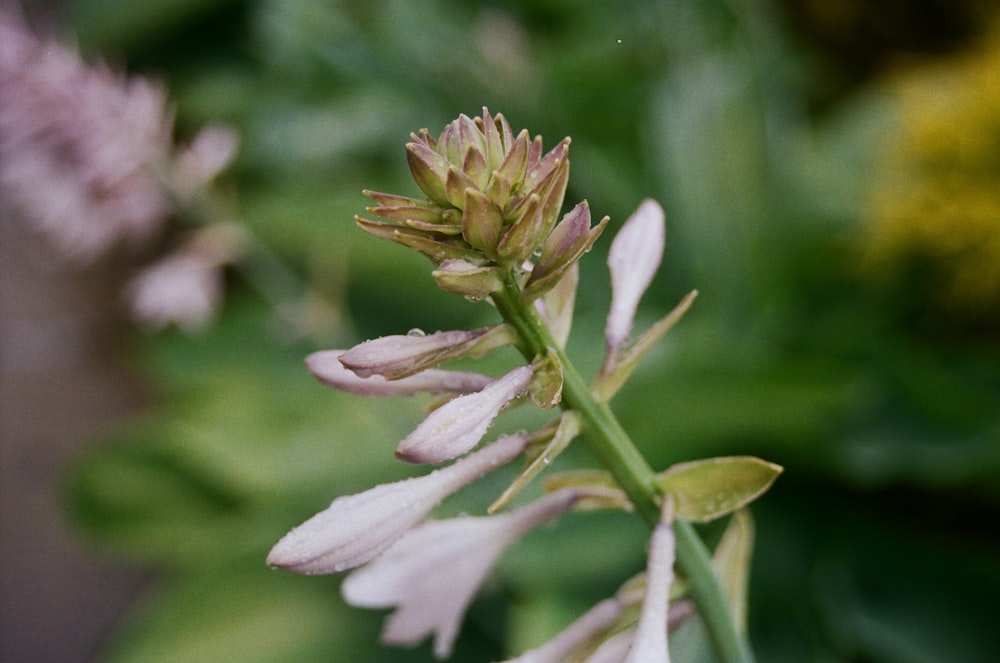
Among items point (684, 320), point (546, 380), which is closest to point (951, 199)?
point (684, 320)

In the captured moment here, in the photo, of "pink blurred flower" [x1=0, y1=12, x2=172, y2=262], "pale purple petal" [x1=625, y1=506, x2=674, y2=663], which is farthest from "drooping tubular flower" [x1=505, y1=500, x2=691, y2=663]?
"pink blurred flower" [x1=0, y1=12, x2=172, y2=262]

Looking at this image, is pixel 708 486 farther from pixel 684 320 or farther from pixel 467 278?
pixel 684 320

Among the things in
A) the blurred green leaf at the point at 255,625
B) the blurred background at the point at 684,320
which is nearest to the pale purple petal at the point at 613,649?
the blurred background at the point at 684,320

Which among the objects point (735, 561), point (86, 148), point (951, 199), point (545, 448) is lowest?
point (951, 199)

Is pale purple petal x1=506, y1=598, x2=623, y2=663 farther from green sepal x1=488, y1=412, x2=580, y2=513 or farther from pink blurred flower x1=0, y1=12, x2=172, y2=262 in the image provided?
pink blurred flower x1=0, y1=12, x2=172, y2=262

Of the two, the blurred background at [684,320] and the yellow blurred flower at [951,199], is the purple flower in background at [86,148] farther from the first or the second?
the yellow blurred flower at [951,199]
